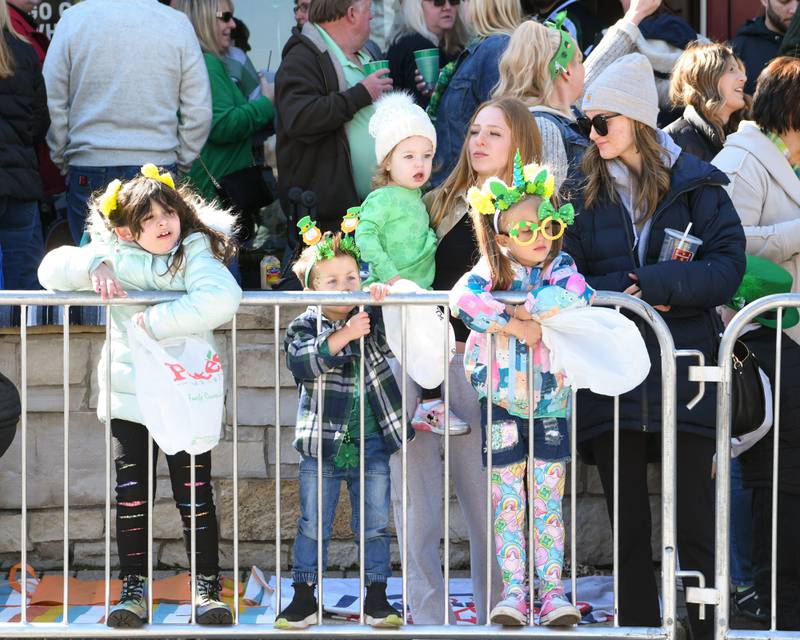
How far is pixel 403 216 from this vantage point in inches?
228

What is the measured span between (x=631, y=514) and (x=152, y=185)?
2.04 m

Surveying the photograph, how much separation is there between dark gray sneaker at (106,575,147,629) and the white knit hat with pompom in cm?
177

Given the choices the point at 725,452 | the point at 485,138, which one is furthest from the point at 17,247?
the point at 725,452

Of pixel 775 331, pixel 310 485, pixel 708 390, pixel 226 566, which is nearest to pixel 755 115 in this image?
pixel 775 331

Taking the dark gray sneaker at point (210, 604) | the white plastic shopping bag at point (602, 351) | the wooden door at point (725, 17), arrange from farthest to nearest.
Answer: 1. the wooden door at point (725, 17)
2. the dark gray sneaker at point (210, 604)
3. the white plastic shopping bag at point (602, 351)

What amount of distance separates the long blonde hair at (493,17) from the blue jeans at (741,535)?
86.8 inches

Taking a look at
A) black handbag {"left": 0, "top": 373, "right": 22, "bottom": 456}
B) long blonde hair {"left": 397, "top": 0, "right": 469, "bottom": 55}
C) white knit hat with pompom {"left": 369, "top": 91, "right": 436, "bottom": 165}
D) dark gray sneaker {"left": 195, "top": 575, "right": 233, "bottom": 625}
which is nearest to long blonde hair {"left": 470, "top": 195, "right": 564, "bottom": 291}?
white knit hat with pompom {"left": 369, "top": 91, "right": 436, "bottom": 165}

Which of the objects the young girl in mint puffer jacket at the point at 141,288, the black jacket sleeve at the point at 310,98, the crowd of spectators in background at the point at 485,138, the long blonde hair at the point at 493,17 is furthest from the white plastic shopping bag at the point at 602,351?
the long blonde hair at the point at 493,17

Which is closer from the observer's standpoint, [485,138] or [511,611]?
[511,611]

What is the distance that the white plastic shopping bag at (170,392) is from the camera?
5336mm

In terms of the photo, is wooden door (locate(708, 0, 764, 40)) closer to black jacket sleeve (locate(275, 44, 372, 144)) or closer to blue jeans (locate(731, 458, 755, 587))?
black jacket sleeve (locate(275, 44, 372, 144))

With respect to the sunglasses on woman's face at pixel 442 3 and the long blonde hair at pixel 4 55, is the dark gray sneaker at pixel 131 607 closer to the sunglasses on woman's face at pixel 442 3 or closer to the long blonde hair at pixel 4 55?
the long blonde hair at pixel 4 55

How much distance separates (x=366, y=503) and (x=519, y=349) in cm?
77

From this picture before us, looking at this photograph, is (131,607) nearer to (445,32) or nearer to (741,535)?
(741,535)
